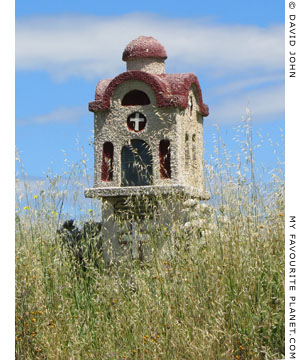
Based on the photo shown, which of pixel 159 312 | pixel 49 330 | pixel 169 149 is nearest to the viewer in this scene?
pixel 159 312

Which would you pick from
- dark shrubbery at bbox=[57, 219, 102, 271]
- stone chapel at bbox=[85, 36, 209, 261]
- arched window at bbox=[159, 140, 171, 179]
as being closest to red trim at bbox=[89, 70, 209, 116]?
stone chapel at bbox=[85, 36, 209, 261]

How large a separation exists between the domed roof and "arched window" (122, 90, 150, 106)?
509mm

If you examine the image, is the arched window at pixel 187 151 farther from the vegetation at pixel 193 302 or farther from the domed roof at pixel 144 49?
the vegetation at pixel 193 302

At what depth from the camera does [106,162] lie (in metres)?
6.85

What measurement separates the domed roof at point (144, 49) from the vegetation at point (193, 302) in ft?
10.7

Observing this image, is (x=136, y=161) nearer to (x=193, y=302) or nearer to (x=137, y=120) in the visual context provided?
(x=137, y=120)

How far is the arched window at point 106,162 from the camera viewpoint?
6.86 meters

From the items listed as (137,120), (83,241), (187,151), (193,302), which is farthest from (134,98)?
(193,302)

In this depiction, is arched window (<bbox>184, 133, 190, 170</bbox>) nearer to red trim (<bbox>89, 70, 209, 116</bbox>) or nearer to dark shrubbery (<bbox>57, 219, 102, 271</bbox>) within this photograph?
red trim (<bbox>89, 70, 209, 116</bbox>)

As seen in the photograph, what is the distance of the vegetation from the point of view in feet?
10.5
